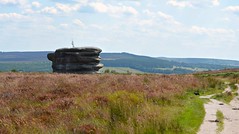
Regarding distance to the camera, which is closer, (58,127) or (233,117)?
(58,127)

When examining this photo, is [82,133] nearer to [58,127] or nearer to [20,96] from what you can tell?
[58,127]

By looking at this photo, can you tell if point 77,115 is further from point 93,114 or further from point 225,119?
point 225,119

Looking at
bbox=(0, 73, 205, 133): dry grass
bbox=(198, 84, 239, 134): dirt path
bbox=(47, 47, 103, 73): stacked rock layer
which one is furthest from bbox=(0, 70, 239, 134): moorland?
bbox=(47, 47, 103, 73): stacked rock layer

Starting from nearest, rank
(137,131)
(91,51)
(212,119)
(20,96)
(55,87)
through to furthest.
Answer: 1. (137,131)
2. (212,119)
3. (20,96)
4. (55,87)
5. (91,51)

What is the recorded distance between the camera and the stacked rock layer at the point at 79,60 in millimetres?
56156

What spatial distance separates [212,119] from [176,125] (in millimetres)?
4915

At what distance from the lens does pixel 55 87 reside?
93.8 feet

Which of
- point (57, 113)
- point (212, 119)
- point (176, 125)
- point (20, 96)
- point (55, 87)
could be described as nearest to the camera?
point (176, 125)

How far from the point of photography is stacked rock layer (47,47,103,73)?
56.2 m

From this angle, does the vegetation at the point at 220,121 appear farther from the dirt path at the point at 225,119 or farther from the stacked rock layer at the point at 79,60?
the stacked rock layer at the point at 79,60

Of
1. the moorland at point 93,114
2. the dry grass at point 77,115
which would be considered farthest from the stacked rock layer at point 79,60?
A: the dry grass at point 77,115

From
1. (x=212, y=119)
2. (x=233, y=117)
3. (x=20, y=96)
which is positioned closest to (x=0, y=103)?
(x=20, y=96)

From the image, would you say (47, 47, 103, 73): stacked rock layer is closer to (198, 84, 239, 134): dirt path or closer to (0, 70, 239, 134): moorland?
(0, 70, 239, 134): moorland

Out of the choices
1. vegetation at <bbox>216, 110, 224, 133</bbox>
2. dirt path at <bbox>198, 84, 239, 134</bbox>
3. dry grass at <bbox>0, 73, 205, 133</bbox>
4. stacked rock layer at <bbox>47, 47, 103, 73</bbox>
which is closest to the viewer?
dry grass at <bbox>0, 73, 205, 133</bbox>
